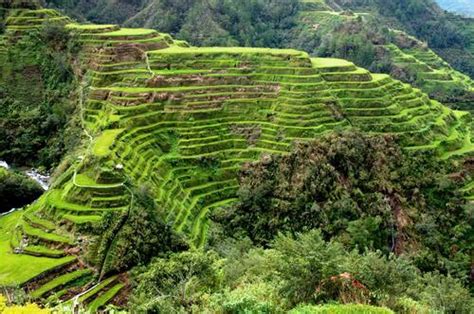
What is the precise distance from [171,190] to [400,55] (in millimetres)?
47400

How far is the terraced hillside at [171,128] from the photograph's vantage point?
23.7 meters

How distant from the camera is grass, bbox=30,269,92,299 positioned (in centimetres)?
2125

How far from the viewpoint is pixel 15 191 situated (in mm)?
29609

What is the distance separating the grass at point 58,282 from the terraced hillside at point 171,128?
0.04m

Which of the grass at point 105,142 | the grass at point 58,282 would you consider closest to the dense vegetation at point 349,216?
the grass at point 58,282

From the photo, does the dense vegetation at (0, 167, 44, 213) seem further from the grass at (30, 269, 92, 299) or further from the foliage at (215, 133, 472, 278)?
the foliage at (215, 133, 472, 278)

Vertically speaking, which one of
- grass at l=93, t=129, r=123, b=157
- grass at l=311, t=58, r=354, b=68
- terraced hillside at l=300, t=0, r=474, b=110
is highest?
grass at l=311, t=58, r=354, b=68

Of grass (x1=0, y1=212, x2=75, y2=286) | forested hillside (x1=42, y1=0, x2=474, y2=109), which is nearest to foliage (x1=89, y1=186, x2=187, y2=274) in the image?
grass (x1=0, y1=212, x2=75, y2=286)

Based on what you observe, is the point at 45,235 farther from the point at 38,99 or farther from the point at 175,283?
the point at 38,99

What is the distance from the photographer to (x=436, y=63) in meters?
70.3

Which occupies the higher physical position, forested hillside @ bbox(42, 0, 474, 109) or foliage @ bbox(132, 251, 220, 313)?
foliage @ bbox(132, 251, 220, 313)

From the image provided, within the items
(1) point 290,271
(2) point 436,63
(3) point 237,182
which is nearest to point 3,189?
(3) point 237,182

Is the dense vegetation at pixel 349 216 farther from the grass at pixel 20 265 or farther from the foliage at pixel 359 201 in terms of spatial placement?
the grass at pixel 20 265

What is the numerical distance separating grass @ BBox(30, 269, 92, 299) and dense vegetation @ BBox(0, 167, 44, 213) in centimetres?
918
